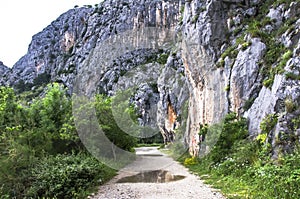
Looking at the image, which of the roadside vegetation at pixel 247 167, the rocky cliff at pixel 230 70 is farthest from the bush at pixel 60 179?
the rocky cliff at pixel 230 70

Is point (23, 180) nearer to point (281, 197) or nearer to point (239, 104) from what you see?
point (281, 197)

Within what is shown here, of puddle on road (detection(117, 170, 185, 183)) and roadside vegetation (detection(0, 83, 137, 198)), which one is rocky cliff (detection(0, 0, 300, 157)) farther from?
roadside vegetation (detection(0, 83, 137, 198))

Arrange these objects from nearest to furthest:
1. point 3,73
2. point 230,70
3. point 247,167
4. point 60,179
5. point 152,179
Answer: point 60,179, point 247,167, point 152,179, point 230,70, point 3,73

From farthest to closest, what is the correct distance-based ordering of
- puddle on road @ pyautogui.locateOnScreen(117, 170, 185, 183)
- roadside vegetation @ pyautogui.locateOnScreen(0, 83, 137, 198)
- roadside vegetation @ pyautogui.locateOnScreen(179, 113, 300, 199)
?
puddle on road @ pyautogui.locateOnScreen(117, 170, 185, 183) < roadside vegetation @ pyautogui.locateOnScreen(0, 83, 137, 198) < roadside vegetation @ pyautogui.locateOnScreen(179, 113, 300, 199)

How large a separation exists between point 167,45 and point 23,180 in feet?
177

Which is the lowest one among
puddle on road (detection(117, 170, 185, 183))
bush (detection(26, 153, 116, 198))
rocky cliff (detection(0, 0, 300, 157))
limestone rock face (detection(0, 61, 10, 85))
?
puddle on road (detection(117, 170, 185, 183))

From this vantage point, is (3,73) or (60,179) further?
(3,73)

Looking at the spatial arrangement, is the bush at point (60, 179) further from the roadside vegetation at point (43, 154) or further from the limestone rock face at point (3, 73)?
the limestone rock face at point (3, 73)

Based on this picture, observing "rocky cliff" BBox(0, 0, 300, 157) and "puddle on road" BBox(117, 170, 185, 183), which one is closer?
"rocky cliff" BBox(0, 0, 300, 157)

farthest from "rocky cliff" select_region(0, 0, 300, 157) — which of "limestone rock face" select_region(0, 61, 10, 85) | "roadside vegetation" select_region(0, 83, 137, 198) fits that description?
"limestone rock face" select_region(0, 61, 10, 85)

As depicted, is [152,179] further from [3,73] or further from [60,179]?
[3,73]

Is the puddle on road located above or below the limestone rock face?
below

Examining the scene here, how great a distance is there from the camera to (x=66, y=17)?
10294 centimetres

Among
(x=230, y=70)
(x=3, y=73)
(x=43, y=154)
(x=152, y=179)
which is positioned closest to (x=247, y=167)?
(x=152, y=179)
